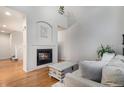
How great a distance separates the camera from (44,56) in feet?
14.7

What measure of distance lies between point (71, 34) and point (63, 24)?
2.55 ft

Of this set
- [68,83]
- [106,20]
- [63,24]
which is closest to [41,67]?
[63,24]

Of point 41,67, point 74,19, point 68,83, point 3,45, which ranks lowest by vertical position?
point 41,67

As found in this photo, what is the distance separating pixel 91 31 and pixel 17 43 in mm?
4946

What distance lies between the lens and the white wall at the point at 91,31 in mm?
4285

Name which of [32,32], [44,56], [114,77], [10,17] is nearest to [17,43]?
[10,17]

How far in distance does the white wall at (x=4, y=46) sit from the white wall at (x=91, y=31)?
4069mm

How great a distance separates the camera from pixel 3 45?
22.7ft

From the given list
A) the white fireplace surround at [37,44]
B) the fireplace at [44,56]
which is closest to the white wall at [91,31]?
the white fireplace surround at [37,44]

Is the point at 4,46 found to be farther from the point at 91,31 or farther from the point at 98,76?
the point at 98,76

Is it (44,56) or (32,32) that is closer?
(32,32)

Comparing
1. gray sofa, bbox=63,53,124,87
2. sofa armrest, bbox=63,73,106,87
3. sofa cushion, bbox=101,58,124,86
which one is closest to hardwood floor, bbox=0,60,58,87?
sofa armrest, bbox=63,73,106,87

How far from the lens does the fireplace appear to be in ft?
13.9
